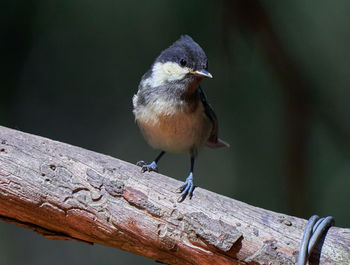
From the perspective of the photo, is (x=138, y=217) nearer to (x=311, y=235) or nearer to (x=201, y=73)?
(x=311, y=235)

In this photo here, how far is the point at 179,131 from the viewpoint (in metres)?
2.12

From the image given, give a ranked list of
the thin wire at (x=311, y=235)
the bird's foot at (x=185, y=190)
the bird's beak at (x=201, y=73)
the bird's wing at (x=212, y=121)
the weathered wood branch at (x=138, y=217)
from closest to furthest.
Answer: the thin wire at (x=311, y=235) → the weathered wood branch at (x=138, y=217) → the bird's foot at (x=185, y=190) → the bird's beak at (x=201, y=73) → the bird's wing at (x=212, y=121)

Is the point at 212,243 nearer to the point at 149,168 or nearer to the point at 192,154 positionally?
the point at 149,168

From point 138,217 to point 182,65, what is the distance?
0.86 metres

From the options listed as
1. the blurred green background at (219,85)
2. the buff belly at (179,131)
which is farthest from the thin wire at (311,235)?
the blurred green background at (219,85)

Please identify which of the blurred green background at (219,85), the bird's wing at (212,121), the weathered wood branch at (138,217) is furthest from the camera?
the blurred green background at (219,85)

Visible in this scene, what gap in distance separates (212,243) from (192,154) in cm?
92

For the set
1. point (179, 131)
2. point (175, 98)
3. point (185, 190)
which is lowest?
point (185, 190)

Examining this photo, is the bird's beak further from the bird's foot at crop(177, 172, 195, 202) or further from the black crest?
the bird's foot at crop(177, 172, 195, 202)

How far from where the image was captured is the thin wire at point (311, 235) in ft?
4.36

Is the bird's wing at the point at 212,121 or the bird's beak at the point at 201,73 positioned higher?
the bird's beak at the point at 201,73

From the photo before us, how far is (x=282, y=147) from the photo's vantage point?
332 cm

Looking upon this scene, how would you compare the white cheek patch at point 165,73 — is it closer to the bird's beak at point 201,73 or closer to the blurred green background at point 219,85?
the bird's beak at point 201,73

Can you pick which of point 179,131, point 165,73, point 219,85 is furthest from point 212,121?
point 219,85
